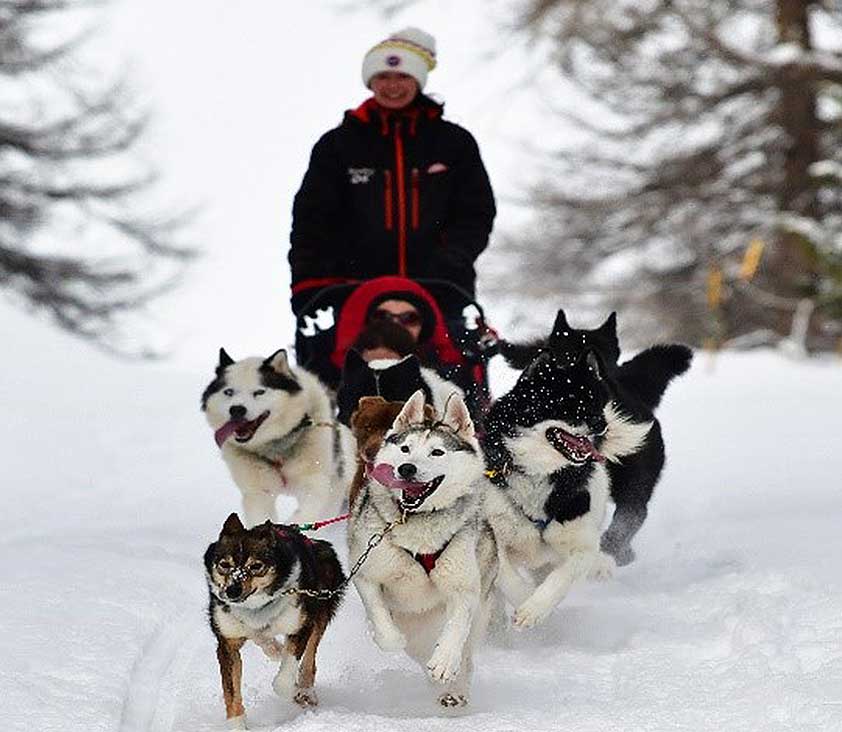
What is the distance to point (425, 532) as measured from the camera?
4.20m

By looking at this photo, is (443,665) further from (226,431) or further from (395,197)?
(395,197)

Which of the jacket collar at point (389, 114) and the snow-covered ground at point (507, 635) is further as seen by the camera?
the jacket collar at point (389, 114)

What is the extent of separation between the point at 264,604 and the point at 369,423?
117cm

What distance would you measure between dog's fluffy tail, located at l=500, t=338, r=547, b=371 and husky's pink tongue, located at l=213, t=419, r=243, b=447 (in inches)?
48.2

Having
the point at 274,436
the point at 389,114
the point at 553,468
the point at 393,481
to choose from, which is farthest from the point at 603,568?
the point at 389,114

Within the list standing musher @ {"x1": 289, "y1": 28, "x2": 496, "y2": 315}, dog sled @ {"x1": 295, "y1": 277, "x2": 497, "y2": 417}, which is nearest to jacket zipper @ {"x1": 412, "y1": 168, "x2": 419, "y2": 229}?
standing musher @ {"x1": 289, "y1": 28, "x2": 496, "y2": 315}

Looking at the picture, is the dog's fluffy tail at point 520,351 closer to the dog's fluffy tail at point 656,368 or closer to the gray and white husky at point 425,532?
the dog's fluffy tail at point 656,368

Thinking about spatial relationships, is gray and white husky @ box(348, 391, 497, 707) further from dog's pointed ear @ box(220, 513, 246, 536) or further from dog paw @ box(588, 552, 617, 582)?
dog paw @ box(588, 552, 617, 582)

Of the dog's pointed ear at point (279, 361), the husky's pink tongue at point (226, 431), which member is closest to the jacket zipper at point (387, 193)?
the dog's pointed ear at point (279, 361)

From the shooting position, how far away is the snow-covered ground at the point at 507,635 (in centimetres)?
390

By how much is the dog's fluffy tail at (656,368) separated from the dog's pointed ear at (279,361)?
149 centimetres

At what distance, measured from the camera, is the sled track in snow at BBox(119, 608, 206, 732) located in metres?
3.89

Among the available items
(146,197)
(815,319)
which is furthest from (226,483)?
(146,197)

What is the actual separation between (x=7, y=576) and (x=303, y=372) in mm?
1762
